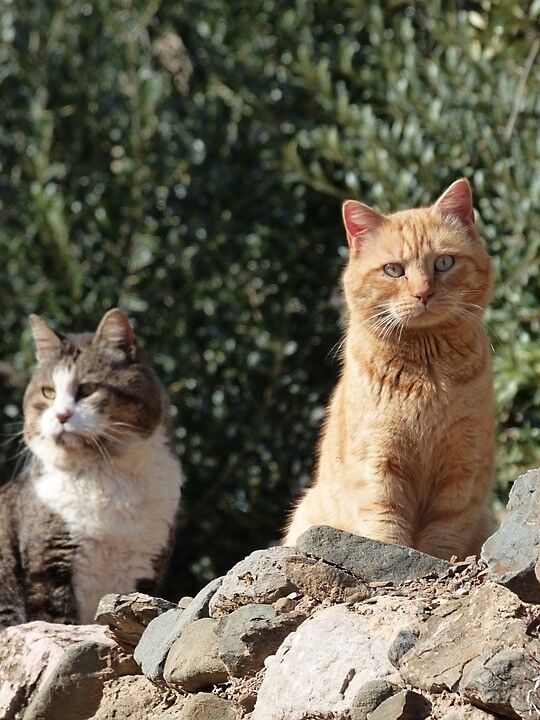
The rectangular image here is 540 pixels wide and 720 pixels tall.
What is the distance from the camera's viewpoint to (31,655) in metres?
3.61

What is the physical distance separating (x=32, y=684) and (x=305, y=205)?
4189 mm

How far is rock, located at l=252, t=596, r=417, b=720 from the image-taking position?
261 cm

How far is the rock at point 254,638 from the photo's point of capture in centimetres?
292

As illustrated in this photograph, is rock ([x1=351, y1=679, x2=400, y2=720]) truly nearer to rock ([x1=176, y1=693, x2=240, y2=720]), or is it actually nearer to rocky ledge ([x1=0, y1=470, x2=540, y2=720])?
rocky ledge ([x1=0, y1=470, x2=540, y2=720])

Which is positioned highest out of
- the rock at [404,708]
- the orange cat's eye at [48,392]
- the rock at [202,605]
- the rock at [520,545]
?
the rock at [520,545]

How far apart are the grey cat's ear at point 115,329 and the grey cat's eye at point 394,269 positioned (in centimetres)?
173

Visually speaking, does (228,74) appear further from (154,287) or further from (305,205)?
(154,287)

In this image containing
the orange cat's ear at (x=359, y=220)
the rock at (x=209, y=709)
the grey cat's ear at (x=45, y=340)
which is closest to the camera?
the rock at (x=209, y=709)

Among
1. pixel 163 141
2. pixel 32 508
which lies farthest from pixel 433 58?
pixel 32 508

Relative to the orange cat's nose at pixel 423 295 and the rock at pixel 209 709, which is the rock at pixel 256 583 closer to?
the rock at pixel 209 709

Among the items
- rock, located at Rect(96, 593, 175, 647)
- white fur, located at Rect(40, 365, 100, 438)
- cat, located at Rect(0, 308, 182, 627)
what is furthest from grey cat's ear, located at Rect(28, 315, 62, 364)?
rock, located at Rect(96, 593, 175, 647)

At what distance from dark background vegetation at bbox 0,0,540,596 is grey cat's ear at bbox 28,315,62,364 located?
4.59 ft

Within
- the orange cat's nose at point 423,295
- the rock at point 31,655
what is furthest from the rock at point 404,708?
the orange cat's nose at point 423,295

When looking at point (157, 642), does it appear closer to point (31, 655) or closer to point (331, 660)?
point (31, 655)
